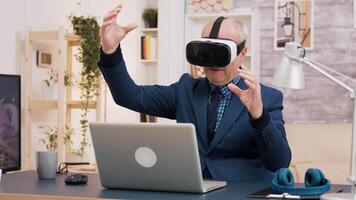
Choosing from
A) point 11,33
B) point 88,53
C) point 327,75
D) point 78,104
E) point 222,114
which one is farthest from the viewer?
point 78,104

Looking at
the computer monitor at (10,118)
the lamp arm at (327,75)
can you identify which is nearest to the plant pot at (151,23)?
the computer monitor at (10,118)

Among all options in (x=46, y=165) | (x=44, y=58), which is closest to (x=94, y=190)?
(x=46, y=165)

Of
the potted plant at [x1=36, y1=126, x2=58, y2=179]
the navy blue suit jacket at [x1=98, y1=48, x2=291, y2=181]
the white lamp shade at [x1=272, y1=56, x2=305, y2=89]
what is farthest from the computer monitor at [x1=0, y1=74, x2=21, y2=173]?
the white lamp shade at [x1=272, y1=56, x2=305, y2=89]

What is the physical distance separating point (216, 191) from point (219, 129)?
0.48 meters

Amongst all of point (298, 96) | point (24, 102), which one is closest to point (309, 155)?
point (298, 96)

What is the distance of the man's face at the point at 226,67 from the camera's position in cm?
238

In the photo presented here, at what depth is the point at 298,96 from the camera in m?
4.65

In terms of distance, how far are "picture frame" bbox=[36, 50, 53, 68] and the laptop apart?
3332mm

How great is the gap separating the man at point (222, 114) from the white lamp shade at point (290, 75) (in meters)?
0.20

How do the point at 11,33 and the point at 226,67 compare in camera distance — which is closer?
the point at 226,67

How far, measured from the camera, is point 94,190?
6.54 ft

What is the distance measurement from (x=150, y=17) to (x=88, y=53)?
588 millimetres

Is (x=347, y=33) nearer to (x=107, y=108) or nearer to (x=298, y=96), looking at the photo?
(x=298, y=96)

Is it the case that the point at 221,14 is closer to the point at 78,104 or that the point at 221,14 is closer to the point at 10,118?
the point at 78,104
